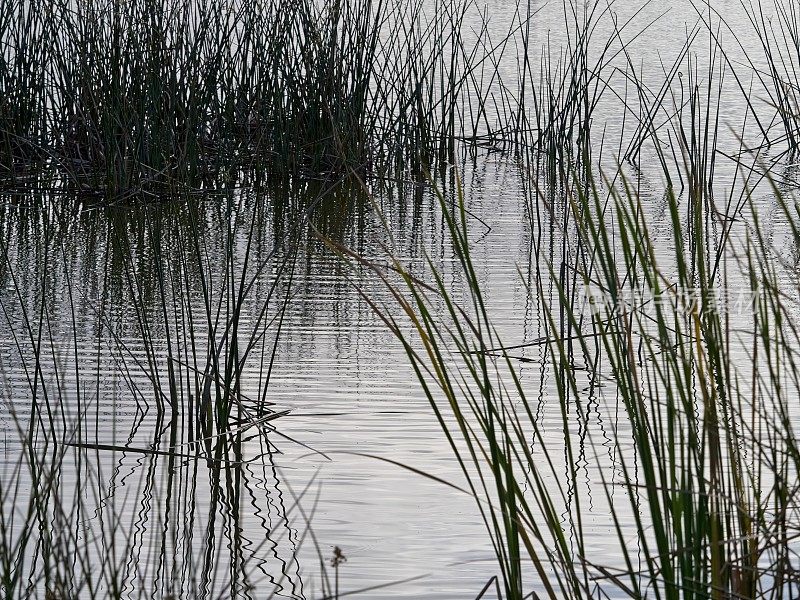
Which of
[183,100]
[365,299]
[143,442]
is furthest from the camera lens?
[183,100]

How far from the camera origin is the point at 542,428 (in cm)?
207

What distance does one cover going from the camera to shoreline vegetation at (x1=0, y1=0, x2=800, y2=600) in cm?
112

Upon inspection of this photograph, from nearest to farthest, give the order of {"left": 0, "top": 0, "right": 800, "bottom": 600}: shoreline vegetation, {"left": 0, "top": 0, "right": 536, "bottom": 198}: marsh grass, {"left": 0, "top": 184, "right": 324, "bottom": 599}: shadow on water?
{"left": 0, "top": 0, "right": 800, "bottom": 600}: shoreline vegetation < {"left": 0, "top": 184, "right": 324, "bottom": 599}: shadow on water < {"left": 0, "top": 0, "right": 536, "bottom": 198}: marsh grass

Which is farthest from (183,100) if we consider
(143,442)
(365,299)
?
(365,299)

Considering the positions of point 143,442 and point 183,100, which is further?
point 183,100

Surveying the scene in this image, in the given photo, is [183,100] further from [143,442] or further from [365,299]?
[365,299]

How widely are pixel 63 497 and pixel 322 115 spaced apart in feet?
9.40

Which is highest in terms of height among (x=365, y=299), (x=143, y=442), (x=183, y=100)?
(x=183, y=100)

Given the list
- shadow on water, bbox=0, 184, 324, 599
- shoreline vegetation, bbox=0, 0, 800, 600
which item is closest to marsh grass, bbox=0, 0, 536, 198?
shoreline vegetation, bbox=0, 0, 800, 600

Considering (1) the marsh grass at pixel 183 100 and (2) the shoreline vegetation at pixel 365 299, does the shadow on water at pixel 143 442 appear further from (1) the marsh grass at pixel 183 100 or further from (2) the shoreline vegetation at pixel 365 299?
(1) the marsh grass at pixel 183 100

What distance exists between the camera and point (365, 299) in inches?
55.0

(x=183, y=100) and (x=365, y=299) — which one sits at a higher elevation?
(x=183, y=100)

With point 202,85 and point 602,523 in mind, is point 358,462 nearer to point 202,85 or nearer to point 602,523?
point 602,523

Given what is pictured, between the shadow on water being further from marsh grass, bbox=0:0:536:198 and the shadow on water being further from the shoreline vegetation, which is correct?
marsh grass, bbox=0:0:536:198
